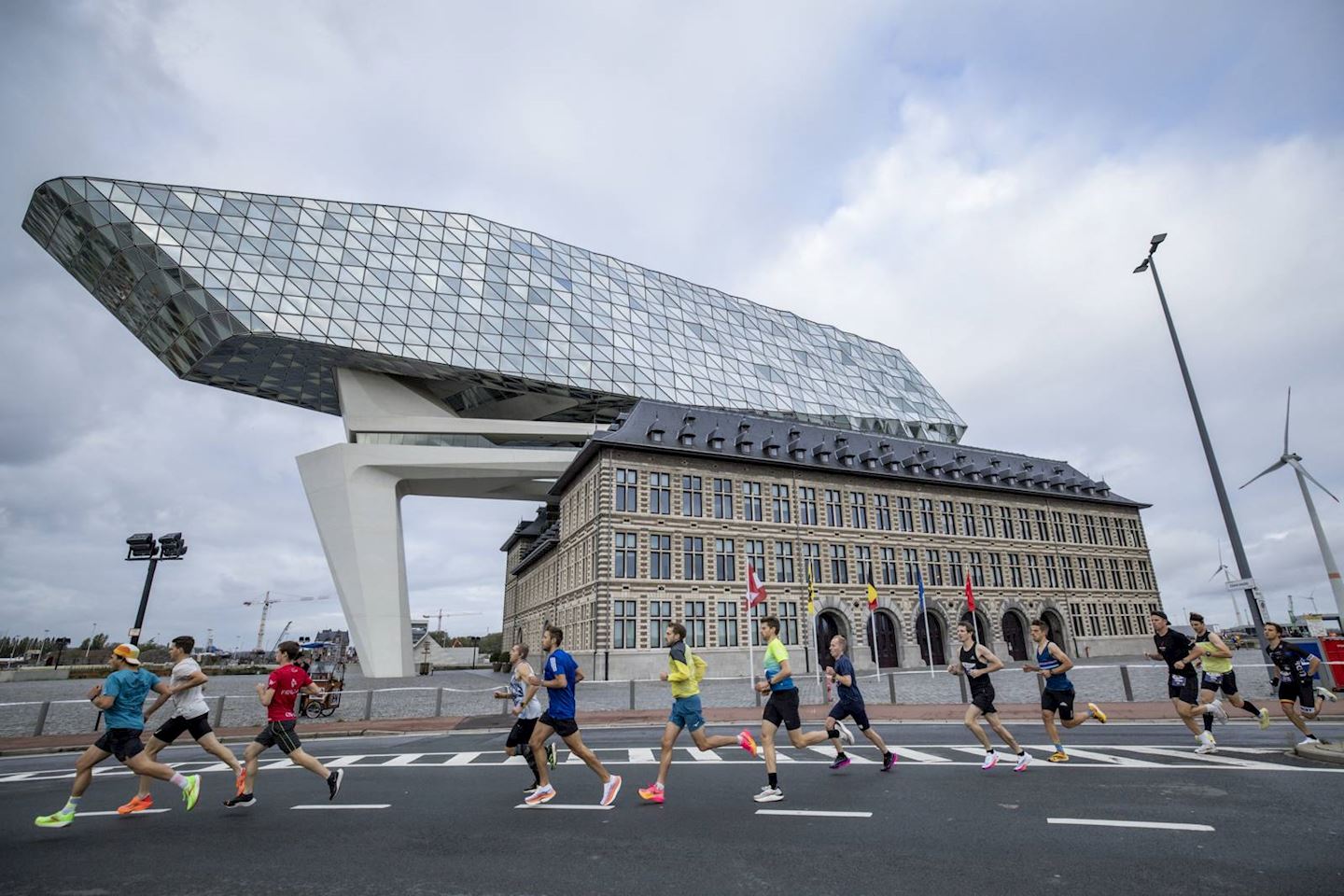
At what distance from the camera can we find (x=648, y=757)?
35.5 ft

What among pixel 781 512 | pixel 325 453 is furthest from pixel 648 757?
pixel 325 453

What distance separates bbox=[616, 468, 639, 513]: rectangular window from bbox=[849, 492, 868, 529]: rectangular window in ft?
48.5

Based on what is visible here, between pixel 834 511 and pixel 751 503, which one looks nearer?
pixel 751 503

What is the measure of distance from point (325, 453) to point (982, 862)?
156ft

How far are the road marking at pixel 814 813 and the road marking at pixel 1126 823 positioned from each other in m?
1.68

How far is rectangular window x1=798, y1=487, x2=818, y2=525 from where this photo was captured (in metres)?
41.6

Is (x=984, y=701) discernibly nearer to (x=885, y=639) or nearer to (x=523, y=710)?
(x=523, y=710)

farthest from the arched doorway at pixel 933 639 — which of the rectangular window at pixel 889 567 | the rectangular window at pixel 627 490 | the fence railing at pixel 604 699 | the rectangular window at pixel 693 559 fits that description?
the rectangular window at pixel 627 490

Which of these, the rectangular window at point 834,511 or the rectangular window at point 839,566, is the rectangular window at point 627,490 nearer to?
the rectangular window at point 834,511

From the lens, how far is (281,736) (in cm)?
787

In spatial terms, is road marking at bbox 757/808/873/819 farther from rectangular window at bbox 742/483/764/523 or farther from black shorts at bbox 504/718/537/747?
rectangular window at bbox 742/483/764/523

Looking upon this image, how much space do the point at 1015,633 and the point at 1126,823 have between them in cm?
4823

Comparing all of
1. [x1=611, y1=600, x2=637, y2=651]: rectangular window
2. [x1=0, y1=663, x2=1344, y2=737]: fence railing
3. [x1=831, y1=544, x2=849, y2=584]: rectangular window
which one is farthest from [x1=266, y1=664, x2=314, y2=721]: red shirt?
[x1=831, y1=544, x2=849, y2=584]: rectangular window

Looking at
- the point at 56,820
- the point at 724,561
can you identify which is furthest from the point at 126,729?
the point at 724,561
